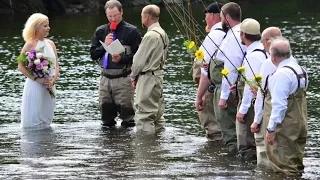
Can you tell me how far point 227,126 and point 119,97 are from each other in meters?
2.78

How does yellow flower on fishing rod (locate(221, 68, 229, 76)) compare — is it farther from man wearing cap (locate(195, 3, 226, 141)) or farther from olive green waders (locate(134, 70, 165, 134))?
olive green waders (locate(134, 70, 165, 134))

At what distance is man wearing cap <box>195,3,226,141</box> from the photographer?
12.0m

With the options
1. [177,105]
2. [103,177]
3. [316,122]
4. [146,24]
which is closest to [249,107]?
[103,177]

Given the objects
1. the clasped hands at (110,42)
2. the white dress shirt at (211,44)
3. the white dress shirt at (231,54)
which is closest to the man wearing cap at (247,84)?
the white dress shirt at (231,54)

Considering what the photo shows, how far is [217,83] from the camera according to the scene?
11.9 meters

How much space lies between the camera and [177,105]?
1734cm

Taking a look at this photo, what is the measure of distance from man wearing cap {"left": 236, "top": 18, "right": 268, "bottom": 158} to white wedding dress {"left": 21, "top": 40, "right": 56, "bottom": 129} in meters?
3.88

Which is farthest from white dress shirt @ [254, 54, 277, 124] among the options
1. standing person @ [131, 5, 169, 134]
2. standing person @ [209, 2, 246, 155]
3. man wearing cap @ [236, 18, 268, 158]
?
standing person @ [131, 5, 169, 134]

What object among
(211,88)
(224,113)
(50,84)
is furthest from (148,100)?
(224,113)

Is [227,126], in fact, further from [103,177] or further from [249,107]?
[103,177]

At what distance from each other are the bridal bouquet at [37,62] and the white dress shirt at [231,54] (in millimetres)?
3394

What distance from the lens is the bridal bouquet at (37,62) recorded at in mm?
13695

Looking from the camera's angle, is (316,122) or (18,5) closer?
(316,122)

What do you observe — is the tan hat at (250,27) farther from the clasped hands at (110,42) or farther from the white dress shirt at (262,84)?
the clasped hands at (110,42)
